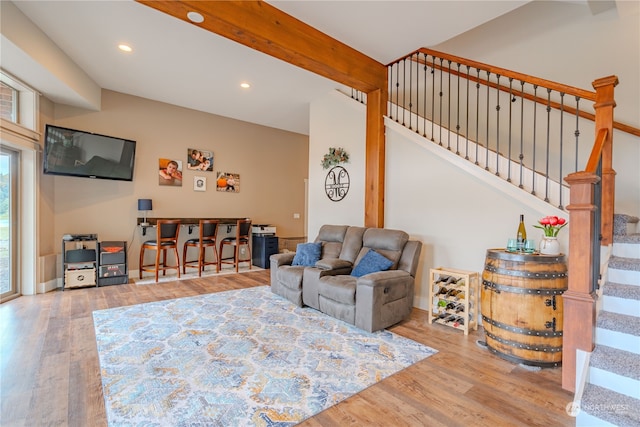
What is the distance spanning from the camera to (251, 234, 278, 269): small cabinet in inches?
245

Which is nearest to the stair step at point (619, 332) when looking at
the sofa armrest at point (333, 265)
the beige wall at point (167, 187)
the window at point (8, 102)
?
the sofa armrest at point (333, 265)

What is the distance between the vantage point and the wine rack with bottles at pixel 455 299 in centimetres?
298

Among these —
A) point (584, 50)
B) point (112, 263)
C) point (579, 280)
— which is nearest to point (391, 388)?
point (579, 280)

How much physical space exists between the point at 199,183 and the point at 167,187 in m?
0.59

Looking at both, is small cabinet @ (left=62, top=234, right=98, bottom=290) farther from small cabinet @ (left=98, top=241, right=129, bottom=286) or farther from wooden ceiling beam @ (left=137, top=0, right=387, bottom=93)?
wooden ceiling beam @ (left=137, top=0, right=387, bottom=93)

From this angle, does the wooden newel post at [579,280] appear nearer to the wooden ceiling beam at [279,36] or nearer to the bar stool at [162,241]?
the wooden ceiling beam at [279,36]

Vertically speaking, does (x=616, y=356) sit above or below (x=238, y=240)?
below

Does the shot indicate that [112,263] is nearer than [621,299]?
No

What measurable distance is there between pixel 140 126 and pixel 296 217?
382 cm

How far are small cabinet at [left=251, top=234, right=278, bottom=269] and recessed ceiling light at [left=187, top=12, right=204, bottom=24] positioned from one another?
4253 millimetres

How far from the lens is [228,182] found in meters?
6.34

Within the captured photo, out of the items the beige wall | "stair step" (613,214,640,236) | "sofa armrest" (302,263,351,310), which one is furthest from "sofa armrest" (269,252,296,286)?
"stair step" (613,214,640,236)

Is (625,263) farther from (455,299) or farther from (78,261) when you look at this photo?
(78,261)

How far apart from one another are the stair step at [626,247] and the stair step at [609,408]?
1321 mm
